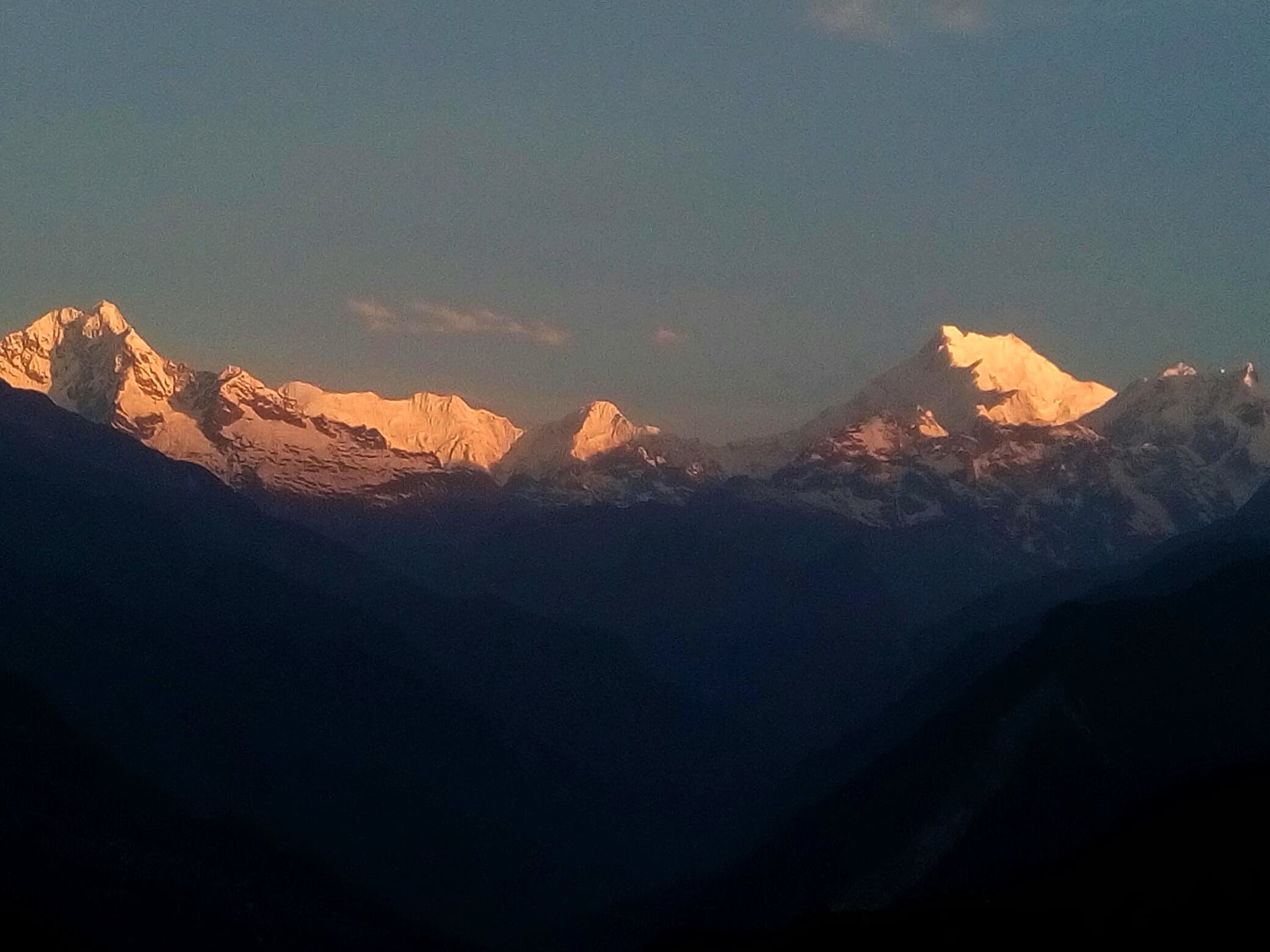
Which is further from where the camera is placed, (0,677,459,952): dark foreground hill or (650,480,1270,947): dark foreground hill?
(0,677,459,952): dark foreground hill

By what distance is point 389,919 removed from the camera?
169 m

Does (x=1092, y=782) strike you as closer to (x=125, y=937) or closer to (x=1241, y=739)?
(x=1241, y=739)

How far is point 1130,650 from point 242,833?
84214 millimetres

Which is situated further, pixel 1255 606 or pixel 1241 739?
pixel 1255 606

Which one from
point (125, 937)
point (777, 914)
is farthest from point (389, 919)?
point (125, 937)

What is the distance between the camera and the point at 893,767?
195 m

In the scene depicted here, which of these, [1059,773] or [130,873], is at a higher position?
[1059,773]

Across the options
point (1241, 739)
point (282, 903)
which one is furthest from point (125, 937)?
point (1241, 739)

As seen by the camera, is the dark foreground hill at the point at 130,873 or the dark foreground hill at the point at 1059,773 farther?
the dark foreground hill at the point at 130,873

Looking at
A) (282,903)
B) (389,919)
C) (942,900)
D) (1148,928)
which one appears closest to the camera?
(1148,928)

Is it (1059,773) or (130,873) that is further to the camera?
(1059,773)

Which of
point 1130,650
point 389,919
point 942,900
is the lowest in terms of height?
point 389,919

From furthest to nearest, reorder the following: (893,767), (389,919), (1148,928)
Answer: (893,767), (389,919), (1148,928)

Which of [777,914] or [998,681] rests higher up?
[998,681]
